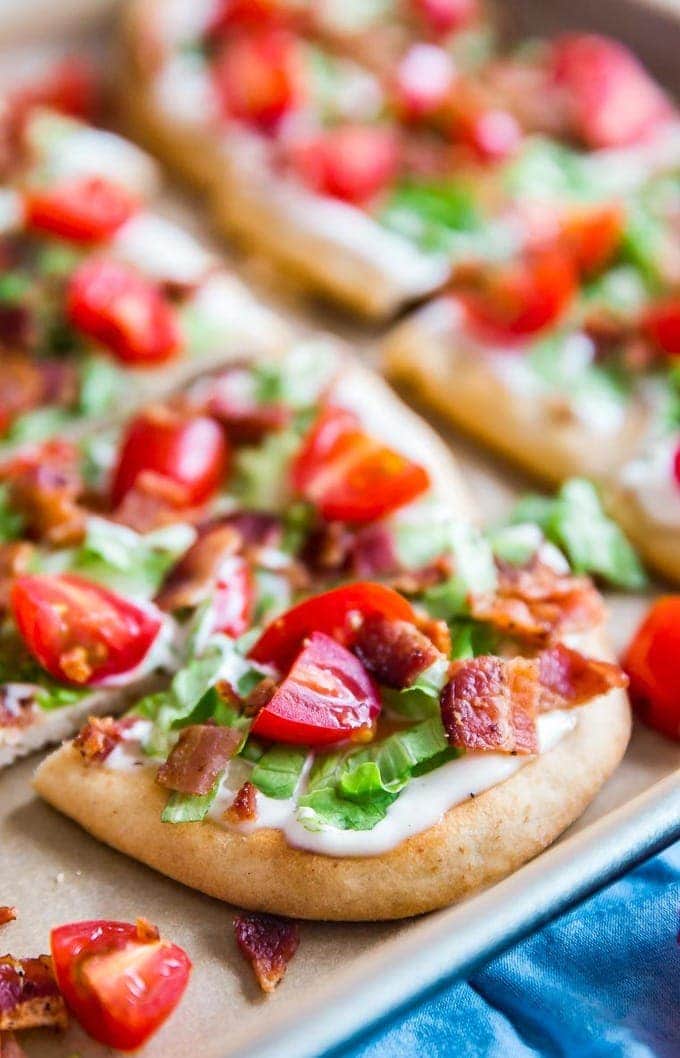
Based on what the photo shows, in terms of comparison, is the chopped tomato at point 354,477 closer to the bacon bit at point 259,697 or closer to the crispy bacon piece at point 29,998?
the bacon bit at point 259,697

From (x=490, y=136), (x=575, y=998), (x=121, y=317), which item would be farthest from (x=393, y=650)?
(x=490, y=136)

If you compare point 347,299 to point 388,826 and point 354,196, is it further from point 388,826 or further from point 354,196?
point 388,826

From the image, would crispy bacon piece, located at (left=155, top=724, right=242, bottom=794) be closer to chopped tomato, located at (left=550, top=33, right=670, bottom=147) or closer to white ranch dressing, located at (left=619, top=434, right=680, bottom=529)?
white ranch dressing, located at (left=619, top=434, right=680, bottom=529)

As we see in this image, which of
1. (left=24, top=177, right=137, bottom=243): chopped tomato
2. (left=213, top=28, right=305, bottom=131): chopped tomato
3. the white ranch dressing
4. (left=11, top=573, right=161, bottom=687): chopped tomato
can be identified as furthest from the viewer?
(left=213, top=28, right=305, bottom=131): chopped tomato

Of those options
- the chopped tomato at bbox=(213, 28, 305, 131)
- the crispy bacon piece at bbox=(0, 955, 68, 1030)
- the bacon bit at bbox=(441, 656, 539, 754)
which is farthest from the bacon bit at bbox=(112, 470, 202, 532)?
the chopped tomato at bbox=(213, 28, 305, 131)

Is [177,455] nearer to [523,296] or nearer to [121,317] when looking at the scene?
[121,317]

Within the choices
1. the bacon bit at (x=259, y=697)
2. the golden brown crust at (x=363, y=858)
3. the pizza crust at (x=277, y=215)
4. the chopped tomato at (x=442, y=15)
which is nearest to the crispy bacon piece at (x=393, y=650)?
the bacon bit at (x=259, y=697)
